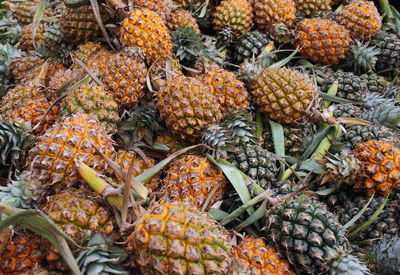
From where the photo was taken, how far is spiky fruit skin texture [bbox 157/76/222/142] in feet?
7.90

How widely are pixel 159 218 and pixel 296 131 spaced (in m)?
1.67

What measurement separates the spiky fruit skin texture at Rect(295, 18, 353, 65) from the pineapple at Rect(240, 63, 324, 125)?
0.88 metres

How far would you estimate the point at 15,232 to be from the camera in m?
1.78

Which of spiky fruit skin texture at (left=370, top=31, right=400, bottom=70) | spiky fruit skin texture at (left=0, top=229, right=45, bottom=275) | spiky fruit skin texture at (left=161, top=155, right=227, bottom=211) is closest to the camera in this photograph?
spiky fruit skin texture at (left=0, top=229, right=45, bottom=275)

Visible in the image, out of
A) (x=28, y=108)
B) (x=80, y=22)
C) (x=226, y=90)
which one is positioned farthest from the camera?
(x=80, y=22)

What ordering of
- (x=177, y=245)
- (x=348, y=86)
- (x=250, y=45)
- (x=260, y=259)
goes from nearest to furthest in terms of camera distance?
(x=177, y=245) < (x=260, y=259) < (x=348, y=86) < (x=250, y=45)

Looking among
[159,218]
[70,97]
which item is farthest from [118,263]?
[70,97]

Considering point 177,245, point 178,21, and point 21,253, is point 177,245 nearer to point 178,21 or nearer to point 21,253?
point 21,253

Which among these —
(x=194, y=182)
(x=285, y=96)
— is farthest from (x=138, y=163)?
(x=285, y=96)

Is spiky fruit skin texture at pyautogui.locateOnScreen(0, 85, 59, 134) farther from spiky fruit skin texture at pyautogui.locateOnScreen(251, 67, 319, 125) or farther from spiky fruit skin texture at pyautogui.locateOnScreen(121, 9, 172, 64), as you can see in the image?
spiky fruit skin texture at pyautogui.locateOnScreen(251, 67, 319, 125)

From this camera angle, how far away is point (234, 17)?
3639mm

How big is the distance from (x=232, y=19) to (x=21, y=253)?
3055 millimetres

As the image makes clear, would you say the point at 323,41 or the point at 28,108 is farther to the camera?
the point at 323,41

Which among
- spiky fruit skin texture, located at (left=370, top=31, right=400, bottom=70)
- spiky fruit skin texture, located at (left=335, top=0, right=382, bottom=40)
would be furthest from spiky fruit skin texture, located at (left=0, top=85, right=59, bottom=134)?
spiky fruit skin texture, located at (left=370, top=31, right=400, bottom=70)
